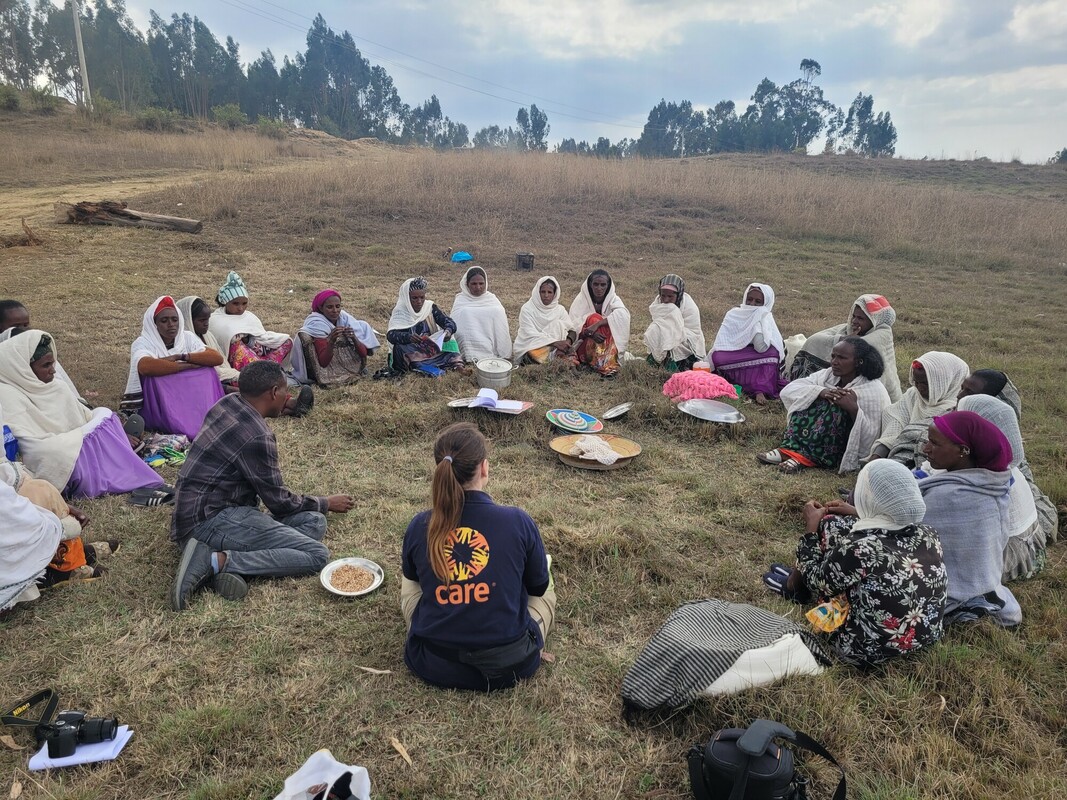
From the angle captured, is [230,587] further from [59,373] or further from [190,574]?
[59,373]

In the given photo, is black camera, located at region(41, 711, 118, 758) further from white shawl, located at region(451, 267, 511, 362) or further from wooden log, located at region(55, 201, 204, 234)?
wooden log, located at region(55, 201, 204, 234)

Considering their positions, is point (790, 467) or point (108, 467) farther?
point (790, 467)

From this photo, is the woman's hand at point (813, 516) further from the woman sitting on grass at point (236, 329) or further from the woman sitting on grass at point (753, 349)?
the woman sitting on grass at point (236, 329)

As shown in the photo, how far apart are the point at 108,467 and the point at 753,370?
18.9 ft

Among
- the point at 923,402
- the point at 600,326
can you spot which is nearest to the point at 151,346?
the point at 600,326

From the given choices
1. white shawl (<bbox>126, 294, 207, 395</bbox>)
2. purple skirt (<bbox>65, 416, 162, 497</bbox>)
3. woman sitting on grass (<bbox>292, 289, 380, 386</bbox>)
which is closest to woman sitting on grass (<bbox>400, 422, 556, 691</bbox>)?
purple skirt (<bbox>65, 416, 162, 497</bbox>)

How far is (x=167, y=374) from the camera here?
17.3ft

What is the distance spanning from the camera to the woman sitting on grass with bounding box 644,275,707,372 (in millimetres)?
7152

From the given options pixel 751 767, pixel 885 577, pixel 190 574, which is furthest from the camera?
pixel 190 574

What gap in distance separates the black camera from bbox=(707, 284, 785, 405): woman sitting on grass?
5.74 metres

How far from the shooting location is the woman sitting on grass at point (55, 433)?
411cm

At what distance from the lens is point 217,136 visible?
937 inches

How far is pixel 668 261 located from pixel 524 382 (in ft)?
27.7

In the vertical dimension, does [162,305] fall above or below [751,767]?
above
